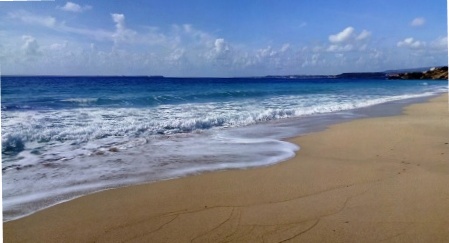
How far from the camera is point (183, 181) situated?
3156 mm

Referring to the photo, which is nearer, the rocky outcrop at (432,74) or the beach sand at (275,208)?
the beach sand at (275,208)

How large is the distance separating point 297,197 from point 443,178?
4.44 feet

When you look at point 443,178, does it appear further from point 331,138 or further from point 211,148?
point 211,148

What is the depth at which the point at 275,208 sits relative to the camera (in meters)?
2.51

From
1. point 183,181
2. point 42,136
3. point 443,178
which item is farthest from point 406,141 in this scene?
point 42,136

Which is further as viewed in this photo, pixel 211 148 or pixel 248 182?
pixel 211 148

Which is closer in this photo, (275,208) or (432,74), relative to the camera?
(275,208)

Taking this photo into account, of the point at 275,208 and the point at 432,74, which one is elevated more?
the point at 432,74

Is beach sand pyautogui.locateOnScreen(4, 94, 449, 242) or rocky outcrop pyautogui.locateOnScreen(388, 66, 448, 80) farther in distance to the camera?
rocky outcrop pyautogui.locateOnScreen(388, 66, 448, 80)

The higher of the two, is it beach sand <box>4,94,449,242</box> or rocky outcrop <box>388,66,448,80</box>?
rocky outcrop <box>388,66,448,80</box>

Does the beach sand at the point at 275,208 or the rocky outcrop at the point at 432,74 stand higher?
the rocky outcrop at the point at 432,74

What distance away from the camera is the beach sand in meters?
2.14

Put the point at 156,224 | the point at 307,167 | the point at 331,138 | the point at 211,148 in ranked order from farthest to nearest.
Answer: the point at 331,138 < the point at 211,148 < the point at 307,167 < the point at 156,224

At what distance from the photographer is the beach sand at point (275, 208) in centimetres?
214
